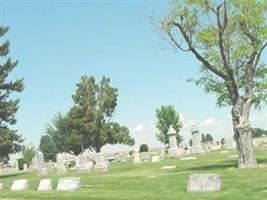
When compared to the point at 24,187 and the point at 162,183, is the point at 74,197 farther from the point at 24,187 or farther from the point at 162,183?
the point at 24,187

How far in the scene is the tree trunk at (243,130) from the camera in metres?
28.2

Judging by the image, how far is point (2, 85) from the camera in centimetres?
5131

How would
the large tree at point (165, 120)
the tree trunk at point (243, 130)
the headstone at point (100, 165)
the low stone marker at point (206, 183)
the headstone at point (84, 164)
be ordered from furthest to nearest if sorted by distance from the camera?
the large tree at point (165, 120), the headstone at point (84, 164), the headstone at point (100, 165), the tree trunk at point (243, 130), the low stone marker at point (206, 183)

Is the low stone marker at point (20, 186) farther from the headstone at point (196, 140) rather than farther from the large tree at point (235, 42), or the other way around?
the headstone at point (196, 140)

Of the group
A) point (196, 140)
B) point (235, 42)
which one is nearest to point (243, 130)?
point (235, 42)

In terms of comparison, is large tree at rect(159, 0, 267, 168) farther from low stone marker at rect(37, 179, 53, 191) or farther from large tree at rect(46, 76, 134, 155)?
large tree at rect(46, 76, 134, 155)

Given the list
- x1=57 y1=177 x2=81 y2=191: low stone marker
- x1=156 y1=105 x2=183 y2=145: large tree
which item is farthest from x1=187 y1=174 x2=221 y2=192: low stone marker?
x1=156 y1=105 x2=183 y2=145: large tree

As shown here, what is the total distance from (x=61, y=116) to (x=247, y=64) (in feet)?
202

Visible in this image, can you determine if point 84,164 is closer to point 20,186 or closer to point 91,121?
point 20,186

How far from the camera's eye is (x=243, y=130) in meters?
28.4

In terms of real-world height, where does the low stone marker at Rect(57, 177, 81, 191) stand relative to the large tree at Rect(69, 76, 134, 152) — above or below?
below

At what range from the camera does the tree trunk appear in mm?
28250

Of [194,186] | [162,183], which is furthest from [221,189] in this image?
[162,183]

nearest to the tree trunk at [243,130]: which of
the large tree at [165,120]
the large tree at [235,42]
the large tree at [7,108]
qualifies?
the large tree at [235,42]
